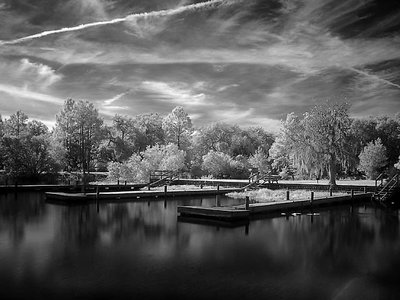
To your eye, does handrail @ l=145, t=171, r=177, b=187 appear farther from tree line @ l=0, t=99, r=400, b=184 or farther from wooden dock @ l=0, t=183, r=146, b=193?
tree line @ l=0, t=99, r=400, b=184

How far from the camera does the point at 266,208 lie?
29047mm

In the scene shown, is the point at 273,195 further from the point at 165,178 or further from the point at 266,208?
the point at 165,178

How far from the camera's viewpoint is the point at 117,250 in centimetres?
1722

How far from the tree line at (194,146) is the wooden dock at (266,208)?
8.00 meters

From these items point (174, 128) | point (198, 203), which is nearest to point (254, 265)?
point (198, 203)

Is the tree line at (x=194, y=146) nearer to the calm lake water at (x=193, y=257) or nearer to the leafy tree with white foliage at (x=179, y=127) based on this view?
the leafy tree with white foliage at (x=179, y=127)

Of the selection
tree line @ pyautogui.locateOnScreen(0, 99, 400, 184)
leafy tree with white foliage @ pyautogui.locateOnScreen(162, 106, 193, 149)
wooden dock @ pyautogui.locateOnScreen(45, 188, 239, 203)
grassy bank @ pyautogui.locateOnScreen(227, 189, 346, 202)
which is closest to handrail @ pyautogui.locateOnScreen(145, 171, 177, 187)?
tree line @ pyautogui.locateOnScreen(0, 99, 400, 184)

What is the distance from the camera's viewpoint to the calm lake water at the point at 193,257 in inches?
481

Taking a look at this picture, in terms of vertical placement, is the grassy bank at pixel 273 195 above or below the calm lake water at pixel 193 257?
above

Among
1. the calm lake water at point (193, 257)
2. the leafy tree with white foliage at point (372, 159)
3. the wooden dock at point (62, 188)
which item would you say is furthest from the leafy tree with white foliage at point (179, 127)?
the calm lake water at point (193, 257)

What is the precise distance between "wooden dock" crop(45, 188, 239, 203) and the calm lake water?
684 cm

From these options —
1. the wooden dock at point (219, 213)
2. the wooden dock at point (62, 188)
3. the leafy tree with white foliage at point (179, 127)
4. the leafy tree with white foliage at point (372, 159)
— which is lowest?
the wooden dock at point (219, 213)

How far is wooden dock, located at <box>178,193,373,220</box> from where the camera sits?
84.9ft

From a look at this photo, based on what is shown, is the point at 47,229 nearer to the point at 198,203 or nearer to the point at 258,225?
the point at 258,225
